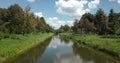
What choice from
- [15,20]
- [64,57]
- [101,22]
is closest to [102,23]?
[101,22]

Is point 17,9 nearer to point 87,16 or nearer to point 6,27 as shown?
point 6,27

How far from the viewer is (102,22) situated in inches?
3716

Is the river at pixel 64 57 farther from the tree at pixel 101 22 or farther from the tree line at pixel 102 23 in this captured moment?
the tree at pixel 101 22

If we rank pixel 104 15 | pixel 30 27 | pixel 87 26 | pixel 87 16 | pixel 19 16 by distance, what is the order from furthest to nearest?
pixel 87 16 < pixel 104 15 < pixel 87 26 < pixel 30 27 < pixel 19 16

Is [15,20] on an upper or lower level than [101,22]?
lower

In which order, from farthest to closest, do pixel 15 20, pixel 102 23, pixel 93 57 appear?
1. pixel 102 23
2. pixel 15 20
3. pixel 93 57

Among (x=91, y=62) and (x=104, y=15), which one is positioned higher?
(x=104, y=15)

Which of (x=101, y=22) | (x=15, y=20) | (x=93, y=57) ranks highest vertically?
(x=101, y=22)

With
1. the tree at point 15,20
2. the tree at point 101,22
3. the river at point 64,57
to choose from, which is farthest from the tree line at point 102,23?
the river at point 64,57

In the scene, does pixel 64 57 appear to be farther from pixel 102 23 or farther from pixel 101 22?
pixel 101 22

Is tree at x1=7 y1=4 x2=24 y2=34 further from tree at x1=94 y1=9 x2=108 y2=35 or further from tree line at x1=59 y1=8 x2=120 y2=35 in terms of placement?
tree at x1=94 y1=9 x2=108 y2=35

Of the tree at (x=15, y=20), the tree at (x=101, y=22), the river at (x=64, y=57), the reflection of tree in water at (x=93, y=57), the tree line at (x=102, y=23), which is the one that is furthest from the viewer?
the tree at (x=101, y=22)

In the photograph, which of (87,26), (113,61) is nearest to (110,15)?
(87,26)

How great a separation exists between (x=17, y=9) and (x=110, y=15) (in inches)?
2313
